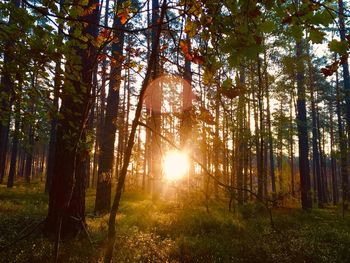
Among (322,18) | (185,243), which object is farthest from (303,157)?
(322,18)

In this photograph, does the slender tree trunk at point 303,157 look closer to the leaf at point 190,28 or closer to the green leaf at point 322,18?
the leaf at point 190,28

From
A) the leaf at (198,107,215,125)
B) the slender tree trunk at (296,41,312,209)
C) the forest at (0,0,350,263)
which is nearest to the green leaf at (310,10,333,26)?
the forest at (0,0,350,263)

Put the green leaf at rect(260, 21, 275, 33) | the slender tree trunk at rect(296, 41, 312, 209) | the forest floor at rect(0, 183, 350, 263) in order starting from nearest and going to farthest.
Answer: the green leaf at rect(260, 21, 275, 33)
the forest floor at rect(0, 183, 350, 263)
the slender tree trunk at rect(296, 41, 312, 209)

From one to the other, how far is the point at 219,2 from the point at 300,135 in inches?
614

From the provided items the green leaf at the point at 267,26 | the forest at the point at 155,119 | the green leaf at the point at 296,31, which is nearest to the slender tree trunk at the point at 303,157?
the forest at the point at 155,119

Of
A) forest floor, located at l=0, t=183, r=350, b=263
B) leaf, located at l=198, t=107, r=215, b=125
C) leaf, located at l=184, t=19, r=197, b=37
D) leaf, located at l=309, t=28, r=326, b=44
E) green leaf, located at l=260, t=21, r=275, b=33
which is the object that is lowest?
forest floor, located at l=0, t=183, r=350, b=263

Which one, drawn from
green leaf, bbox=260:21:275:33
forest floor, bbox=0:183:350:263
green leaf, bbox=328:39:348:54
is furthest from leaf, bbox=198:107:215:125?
forest floor, bbox=0:183:350:263

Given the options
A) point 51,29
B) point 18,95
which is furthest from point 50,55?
point 18,95

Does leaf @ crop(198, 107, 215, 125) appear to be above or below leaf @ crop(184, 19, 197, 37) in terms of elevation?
below

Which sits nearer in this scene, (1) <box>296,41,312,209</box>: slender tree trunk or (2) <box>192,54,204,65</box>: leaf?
(2) <box>192,54,204,65</box>: leaf

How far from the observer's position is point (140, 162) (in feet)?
9.83

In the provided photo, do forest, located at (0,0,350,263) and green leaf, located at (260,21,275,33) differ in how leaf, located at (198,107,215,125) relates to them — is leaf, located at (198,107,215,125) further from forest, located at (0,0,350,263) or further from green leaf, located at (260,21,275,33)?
green leaf, located at (260,21,275,33)

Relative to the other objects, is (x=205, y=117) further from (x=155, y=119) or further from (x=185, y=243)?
(x=185, y=243)

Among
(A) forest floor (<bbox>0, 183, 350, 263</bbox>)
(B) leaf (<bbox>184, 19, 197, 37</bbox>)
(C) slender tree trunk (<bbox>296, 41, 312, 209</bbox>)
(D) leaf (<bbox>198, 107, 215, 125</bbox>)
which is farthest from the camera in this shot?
(C) slender tree trunk (<bbox>296, 41, 312, 209</bbox>)
